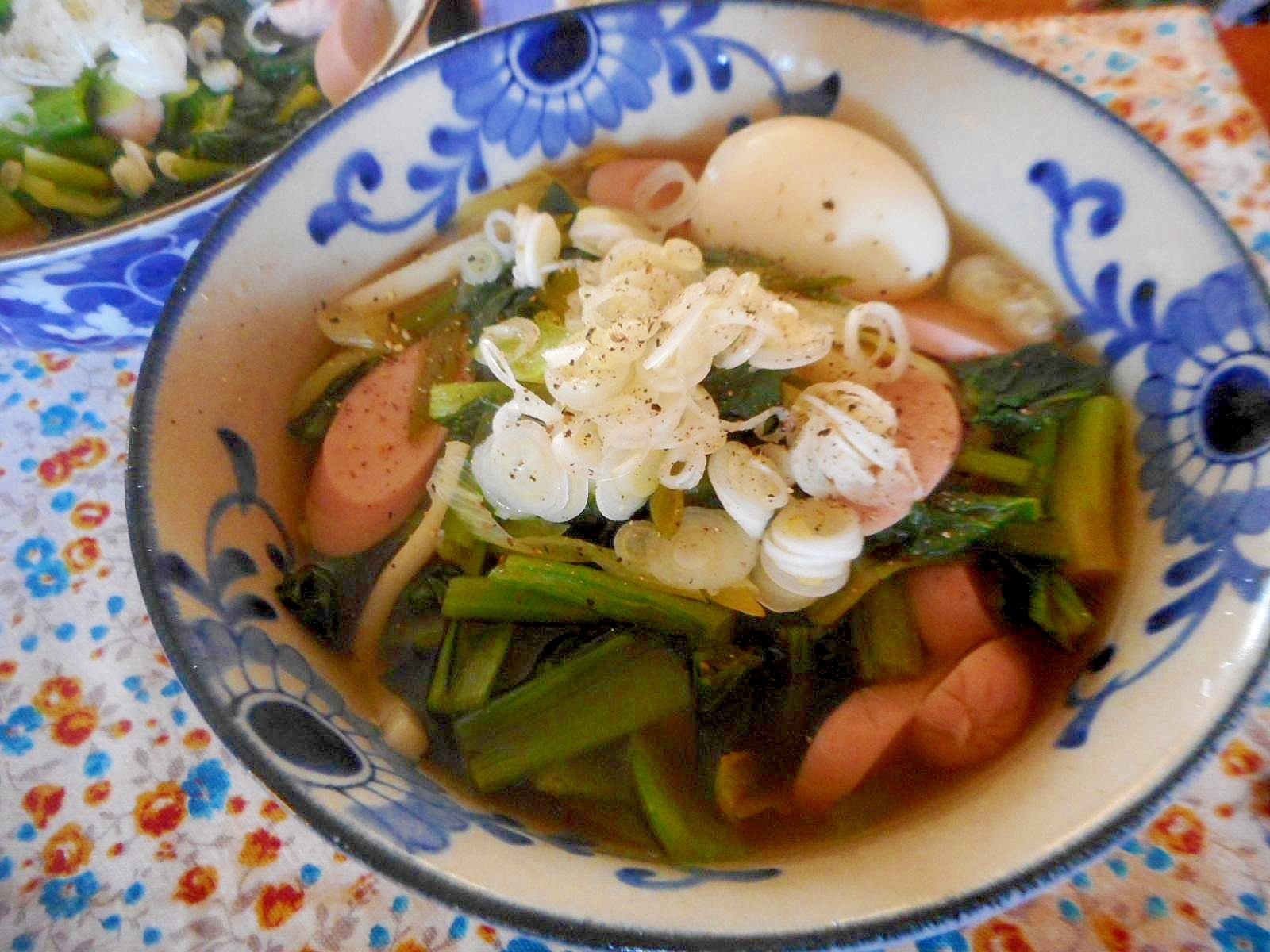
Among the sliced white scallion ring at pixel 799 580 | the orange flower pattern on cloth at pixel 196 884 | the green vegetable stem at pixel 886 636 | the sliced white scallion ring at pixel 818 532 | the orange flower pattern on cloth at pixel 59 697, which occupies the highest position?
the sliced white scallion ring at pixel 818 532

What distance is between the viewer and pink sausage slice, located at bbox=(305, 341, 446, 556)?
3.07 feet

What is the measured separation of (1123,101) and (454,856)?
1.47 m

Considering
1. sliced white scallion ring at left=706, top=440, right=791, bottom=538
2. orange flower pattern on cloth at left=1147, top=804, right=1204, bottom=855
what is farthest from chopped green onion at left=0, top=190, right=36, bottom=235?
orange flower pattern on cloth at left=1147, top=804, right=1204, bottom=855

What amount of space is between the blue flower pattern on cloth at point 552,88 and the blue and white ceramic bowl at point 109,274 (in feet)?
0.35

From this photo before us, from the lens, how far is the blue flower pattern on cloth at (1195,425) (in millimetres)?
694

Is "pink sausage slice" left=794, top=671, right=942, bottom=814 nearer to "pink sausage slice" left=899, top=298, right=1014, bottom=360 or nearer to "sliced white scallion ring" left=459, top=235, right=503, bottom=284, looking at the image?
"pink sausage slice" left=899, top=298, right=1014, bottom=360

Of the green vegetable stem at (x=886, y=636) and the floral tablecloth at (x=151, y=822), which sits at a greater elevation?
the green vegetable stem at (x=886, y=636)

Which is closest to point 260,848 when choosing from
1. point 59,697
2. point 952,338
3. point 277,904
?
point 277,904

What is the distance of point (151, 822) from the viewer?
849 mm

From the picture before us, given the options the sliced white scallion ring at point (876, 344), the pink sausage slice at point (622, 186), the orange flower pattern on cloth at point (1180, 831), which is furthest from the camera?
the pink sausage slice at point (622, 186)

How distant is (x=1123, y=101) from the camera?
1.33 meters

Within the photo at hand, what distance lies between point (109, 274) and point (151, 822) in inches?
23.8

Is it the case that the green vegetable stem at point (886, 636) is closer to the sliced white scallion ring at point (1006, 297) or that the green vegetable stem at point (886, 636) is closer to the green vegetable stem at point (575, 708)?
the green vegetable stem at point (575, 708)

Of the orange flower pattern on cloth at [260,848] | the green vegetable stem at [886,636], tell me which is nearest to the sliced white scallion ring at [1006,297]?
the green vegetable stem at [886,636]
